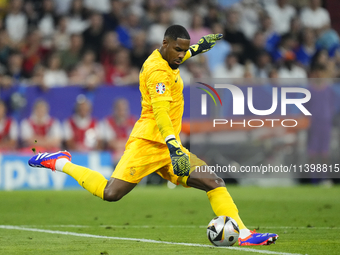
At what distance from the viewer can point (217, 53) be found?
15.2 metres

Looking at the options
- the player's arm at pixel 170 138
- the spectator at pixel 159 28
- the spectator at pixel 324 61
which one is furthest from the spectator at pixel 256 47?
the player's arm at pixel 170 138

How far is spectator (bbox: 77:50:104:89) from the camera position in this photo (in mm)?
14023

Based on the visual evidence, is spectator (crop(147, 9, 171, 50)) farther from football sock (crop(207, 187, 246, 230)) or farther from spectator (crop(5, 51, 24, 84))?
football sock (crop(207, 187, 246, 230))

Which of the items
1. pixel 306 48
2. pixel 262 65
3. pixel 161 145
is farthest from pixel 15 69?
pixel 161 145

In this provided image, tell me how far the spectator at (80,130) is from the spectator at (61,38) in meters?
2.06

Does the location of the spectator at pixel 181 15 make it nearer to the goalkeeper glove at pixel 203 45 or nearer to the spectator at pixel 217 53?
the spectator at pixel 217 53

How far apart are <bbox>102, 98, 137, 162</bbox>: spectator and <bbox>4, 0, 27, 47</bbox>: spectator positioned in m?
3.53

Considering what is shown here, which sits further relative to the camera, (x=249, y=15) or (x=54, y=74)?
(x=249, y=15)

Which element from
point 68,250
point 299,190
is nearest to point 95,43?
point 299,190

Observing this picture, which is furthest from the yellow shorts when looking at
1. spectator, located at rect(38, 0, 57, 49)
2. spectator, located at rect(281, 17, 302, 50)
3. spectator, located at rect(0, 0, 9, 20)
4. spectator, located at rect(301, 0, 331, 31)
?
spectator, located at rect(301, 0, 331, 31)

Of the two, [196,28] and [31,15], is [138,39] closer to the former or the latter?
[196,28]

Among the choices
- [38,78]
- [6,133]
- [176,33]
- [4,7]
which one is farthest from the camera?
[4,7]

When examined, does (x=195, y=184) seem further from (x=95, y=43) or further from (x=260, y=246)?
(x=95, y=43)

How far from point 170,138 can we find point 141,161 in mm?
614
